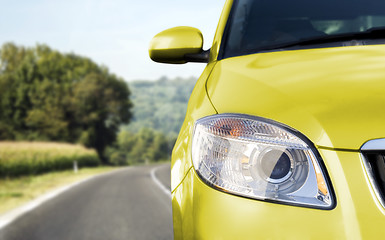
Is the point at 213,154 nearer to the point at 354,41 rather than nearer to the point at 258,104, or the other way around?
the point at 258,104

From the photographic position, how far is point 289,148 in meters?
1.53

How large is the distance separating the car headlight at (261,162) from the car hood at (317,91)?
4 cm

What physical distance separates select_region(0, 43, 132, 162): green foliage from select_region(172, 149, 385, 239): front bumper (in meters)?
64.1

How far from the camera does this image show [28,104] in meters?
70.6

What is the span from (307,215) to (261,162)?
9.4 inches

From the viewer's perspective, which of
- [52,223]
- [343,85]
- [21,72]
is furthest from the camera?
[21,72]

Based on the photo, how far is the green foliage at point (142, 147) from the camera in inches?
5181

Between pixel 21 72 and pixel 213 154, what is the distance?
76.2 m

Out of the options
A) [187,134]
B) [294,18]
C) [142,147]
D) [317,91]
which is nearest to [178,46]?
[294,18]

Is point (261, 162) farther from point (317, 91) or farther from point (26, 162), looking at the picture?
point (26, 162)

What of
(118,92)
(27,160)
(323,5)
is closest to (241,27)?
(323,5)

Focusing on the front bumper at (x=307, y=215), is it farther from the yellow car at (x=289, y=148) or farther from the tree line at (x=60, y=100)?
the tree line at (x=60, y=100)

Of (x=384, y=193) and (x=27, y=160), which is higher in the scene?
(x=384, y=193)

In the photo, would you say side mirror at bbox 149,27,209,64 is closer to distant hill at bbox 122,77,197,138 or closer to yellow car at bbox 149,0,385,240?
yellow car at bbox 149,0,385,240
